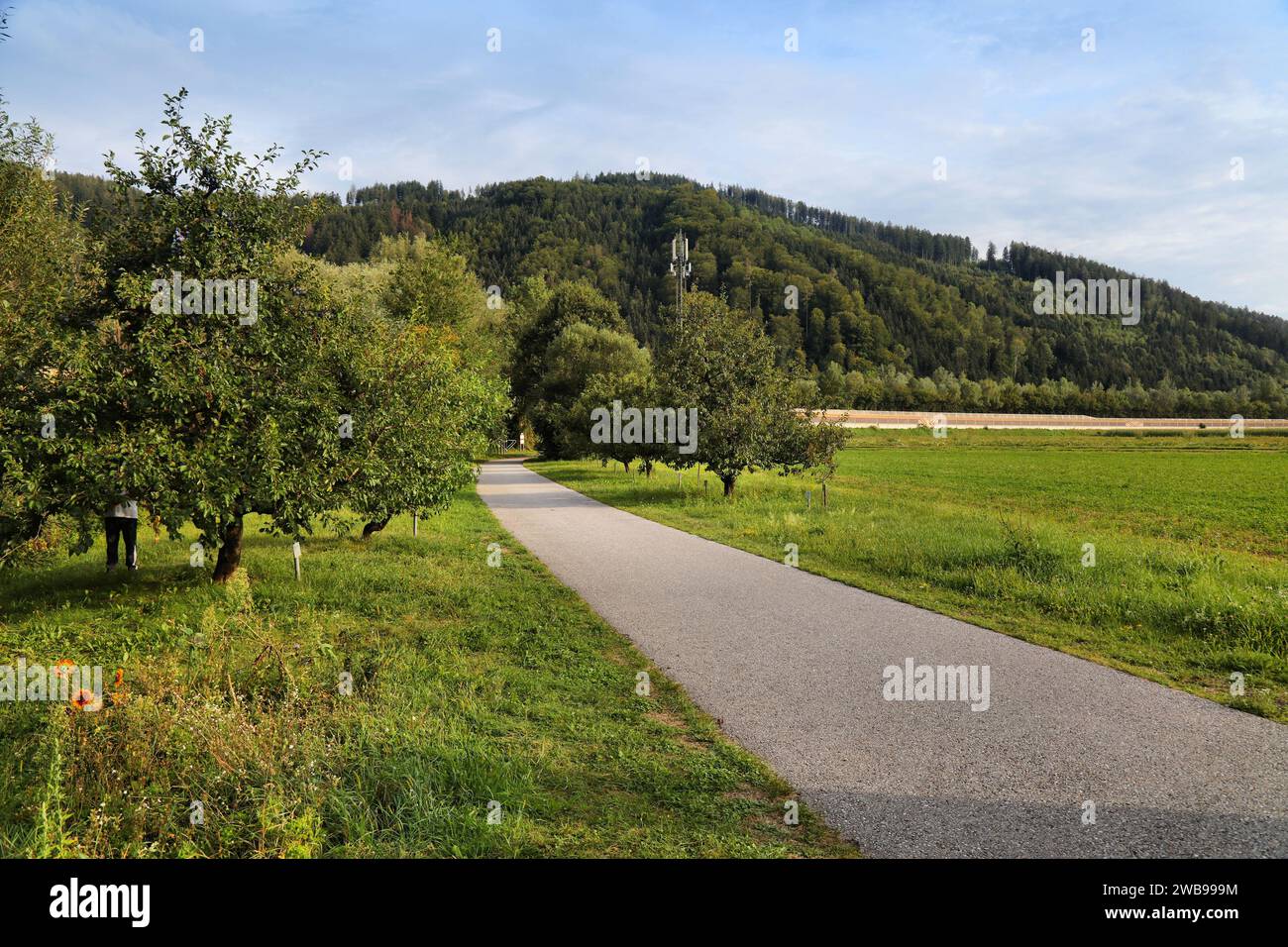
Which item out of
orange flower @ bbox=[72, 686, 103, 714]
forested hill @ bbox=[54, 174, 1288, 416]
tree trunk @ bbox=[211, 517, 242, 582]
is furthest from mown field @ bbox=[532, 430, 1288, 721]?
forested hill @ bbox=[54, 174, 1288, 416]

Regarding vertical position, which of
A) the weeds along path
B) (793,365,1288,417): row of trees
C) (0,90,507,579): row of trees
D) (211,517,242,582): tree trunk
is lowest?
the weeds along path

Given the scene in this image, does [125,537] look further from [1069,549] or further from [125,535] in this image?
[1069,549]

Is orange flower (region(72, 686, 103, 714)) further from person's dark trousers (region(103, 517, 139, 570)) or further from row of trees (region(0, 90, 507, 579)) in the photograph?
person's dark trousers (region(103, 517, 139, 570))

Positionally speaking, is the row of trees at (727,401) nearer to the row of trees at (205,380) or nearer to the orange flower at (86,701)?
the row of trees at (205,380)

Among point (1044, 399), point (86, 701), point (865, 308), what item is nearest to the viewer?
point (86, 701)

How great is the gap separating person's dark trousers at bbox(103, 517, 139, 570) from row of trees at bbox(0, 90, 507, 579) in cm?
127

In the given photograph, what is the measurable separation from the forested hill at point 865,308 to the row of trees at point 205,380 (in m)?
117

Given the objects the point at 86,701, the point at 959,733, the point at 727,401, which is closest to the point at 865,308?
the point at 727,401

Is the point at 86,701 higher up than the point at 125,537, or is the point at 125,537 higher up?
the point at 125,537

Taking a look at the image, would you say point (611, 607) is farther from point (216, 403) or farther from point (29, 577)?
point (29, 577)

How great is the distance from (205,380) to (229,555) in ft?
10.3

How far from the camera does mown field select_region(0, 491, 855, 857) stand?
4.13m

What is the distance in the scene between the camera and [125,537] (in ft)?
37.1

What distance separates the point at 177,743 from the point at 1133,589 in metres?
10.8
